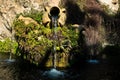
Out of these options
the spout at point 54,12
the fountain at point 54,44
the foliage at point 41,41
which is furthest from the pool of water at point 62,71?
the spout at point 54,12

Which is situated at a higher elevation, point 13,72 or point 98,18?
point 98,18

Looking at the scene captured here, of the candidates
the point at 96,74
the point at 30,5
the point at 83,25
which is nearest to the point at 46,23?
the point at 83,25

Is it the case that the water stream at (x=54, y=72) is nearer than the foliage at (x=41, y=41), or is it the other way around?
the water stream at (x=54, y=72)

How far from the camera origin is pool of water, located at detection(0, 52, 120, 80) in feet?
64.0

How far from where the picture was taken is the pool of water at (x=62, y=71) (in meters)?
19.5

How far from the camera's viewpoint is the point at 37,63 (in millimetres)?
22359

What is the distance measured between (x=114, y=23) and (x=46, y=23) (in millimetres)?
5479

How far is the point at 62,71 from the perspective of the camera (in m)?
21.1

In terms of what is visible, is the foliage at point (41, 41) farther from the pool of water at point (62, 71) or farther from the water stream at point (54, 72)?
the pool of water at point (62, 71)

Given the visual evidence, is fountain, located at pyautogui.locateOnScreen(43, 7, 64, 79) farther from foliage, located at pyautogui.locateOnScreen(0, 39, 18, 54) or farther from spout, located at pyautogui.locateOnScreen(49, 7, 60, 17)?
foliage, located at pyautogui.locateOnScreen(0, 39, 18, 54)

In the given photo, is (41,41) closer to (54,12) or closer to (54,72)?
(54,72)

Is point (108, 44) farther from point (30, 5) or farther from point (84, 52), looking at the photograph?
point (30, 5)

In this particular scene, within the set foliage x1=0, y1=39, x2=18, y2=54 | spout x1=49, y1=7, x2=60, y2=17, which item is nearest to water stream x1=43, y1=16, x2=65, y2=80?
spout x1=49, y1=7, x2=60, y2=17

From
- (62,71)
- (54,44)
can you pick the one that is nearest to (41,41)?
(54,44)
